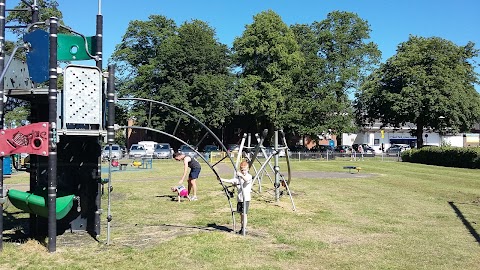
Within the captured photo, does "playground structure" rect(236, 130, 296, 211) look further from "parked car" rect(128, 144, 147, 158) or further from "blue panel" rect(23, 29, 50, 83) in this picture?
"parked car" rect(128, 144, 147, 158)

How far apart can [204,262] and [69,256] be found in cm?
213

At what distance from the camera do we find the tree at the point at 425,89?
46.7m

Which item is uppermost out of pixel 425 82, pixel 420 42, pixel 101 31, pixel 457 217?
pixel 420 42

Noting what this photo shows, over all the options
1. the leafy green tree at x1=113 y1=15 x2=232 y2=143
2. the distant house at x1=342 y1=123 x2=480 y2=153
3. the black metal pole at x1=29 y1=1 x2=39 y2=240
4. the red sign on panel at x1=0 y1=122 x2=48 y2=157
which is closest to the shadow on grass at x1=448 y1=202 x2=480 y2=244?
the red sign on panel at x1=0 y1=122 x2=48 y2=157

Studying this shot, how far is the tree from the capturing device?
4672 cm

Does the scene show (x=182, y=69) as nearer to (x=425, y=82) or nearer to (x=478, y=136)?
(x=425, y=82)

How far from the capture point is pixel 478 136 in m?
84.9

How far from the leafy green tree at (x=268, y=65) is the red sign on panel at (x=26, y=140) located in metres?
44.2

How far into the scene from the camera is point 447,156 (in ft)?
125

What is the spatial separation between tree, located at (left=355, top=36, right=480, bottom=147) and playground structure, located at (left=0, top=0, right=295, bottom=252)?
43.0 meters

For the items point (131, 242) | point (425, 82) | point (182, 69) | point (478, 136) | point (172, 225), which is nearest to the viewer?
point (131, 242)

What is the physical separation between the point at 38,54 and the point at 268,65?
45518 mm

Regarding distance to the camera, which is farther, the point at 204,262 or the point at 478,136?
the point at 478,136

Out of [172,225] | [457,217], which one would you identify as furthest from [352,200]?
[172,225]
